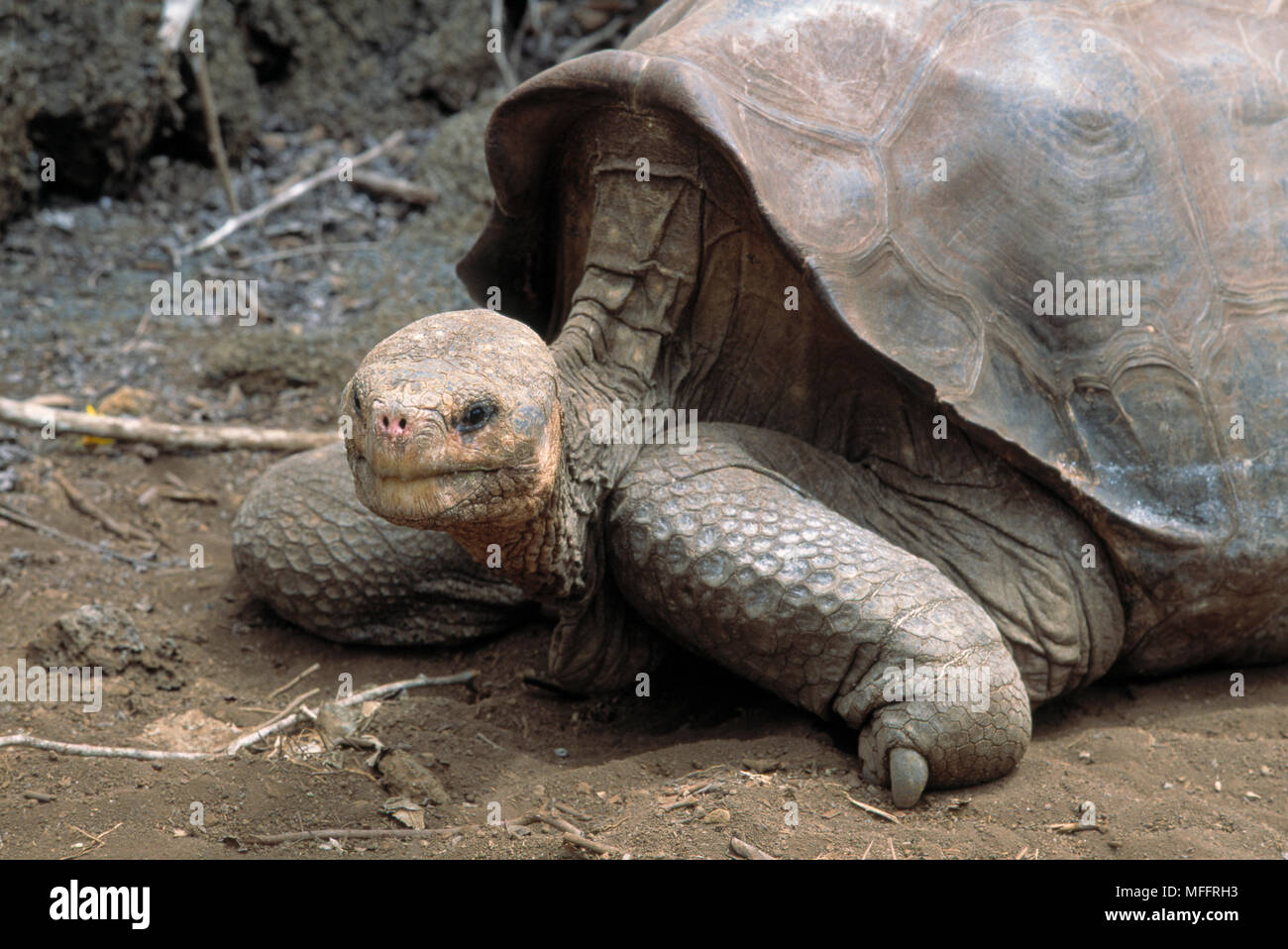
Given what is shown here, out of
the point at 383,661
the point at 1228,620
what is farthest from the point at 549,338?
the point at 1228,620

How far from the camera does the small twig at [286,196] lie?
6930mm

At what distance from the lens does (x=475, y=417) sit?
9.52 ft

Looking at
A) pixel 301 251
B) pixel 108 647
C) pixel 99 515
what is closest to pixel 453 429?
pixel 108 647

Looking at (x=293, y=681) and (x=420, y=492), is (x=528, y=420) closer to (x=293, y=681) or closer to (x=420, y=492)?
(x=420, y=492)

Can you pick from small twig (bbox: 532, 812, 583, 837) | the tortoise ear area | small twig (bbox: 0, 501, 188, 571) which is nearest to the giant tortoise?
the tortoise ear area

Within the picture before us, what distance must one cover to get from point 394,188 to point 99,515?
307 cm

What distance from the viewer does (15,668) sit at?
12.5 feet

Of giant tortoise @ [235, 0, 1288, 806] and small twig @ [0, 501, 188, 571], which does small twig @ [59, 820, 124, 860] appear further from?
small twig @ [0, 501, 188, 571]

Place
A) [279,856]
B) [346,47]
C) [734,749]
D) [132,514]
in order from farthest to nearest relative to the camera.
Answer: [346,47], [132,514], [734,749], [279,856]

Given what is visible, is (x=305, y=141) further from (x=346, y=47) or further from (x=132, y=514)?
(x=132, y=514)

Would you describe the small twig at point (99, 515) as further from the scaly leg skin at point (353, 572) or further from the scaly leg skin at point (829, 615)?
the scaly leg skin at point (829, 615)

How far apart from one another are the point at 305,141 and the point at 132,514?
11.7 feet

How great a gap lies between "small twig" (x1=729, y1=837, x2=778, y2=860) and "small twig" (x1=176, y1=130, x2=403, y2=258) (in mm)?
5009

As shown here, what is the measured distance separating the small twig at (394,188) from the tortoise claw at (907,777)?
4.84m
